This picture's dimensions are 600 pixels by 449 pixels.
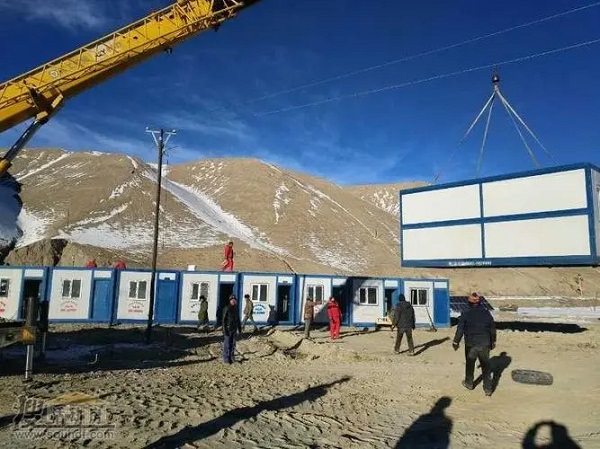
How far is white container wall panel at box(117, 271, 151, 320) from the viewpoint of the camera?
2648cm

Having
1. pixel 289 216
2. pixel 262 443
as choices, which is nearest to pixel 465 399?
pixel 262 443

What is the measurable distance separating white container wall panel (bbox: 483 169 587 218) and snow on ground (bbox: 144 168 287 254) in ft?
169

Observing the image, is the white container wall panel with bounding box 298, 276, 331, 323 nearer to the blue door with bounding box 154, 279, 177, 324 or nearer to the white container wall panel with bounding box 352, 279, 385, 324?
the white container wall panel with bounding box 352, 279, 385, 324

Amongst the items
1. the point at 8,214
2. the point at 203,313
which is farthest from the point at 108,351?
the point at 203,313

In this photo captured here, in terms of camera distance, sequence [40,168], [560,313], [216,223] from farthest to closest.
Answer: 1. [40,168]
2. [216,223]
3. [560,313]

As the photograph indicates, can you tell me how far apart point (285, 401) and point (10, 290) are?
71.0ft

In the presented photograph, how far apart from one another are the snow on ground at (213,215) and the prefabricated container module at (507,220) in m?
48.6

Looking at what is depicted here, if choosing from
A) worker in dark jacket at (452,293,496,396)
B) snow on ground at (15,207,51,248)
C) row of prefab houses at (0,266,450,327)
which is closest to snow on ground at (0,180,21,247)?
worker in dark jacket at (452,293,496,396)

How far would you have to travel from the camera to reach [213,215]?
86.9m

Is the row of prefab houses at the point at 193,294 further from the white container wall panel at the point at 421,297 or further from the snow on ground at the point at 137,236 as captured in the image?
the snow on ground at the point at 137,236

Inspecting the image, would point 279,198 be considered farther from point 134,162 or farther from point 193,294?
point 193,294

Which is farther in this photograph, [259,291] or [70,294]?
[259,291]

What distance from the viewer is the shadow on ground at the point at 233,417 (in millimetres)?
6746

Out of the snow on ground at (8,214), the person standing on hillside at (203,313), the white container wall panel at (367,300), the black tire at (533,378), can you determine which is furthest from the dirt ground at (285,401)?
the white container wall panel at (367,300)
